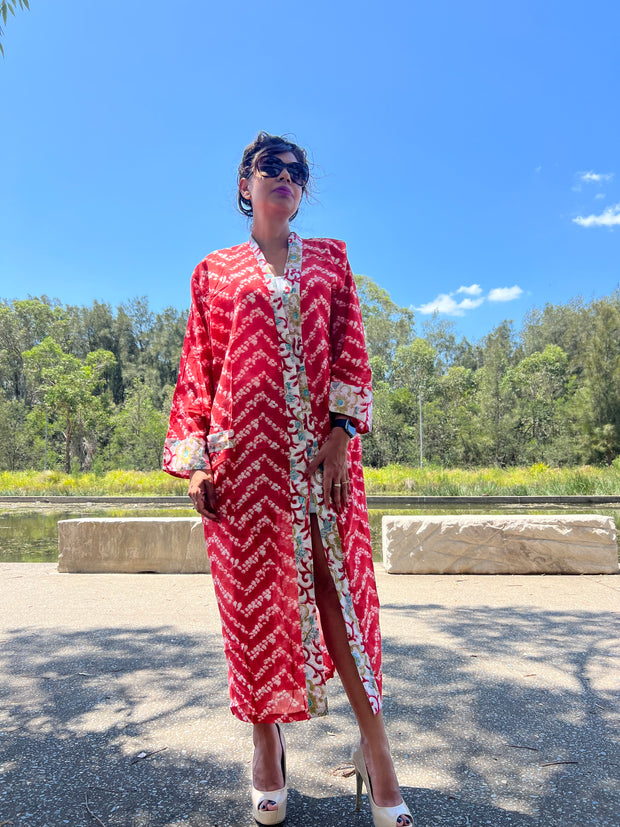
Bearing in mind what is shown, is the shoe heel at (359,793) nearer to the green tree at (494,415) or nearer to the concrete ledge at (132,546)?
the concrete ledge at (132,546)

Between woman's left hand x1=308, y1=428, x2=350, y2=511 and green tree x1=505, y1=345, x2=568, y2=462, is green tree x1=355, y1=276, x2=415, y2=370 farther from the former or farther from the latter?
woman's left hand x1=308, y1=428, x2=350, y2=511

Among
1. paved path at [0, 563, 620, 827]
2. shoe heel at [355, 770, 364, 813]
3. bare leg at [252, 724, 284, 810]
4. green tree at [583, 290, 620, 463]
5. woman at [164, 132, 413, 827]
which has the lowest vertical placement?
paved path at [0, 563, 620, 827]

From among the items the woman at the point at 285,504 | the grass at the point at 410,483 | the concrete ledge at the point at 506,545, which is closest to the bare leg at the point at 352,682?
the woman at the point at 285,504

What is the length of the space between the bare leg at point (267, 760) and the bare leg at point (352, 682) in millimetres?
240

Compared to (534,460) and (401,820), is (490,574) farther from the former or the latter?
(534,460)

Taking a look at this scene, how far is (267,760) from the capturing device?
1551 mm

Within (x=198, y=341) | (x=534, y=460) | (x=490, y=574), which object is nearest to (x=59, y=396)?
(x=534, y=460)

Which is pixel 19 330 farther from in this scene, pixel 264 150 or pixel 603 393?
pixel 264 150

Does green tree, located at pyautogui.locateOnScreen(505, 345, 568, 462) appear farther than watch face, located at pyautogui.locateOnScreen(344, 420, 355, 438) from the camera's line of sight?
Yes

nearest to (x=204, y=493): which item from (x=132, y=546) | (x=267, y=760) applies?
(x=267, y=760)

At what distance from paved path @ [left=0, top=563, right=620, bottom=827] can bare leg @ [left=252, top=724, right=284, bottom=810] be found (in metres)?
0.10

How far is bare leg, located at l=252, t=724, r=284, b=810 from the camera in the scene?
153 centimetres

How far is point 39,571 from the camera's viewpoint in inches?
213

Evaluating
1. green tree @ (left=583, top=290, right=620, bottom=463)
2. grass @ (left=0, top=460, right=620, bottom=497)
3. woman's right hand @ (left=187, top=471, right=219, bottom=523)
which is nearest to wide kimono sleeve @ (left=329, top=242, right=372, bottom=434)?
woman's right hand @ (left=187, top=471, right=219, bottom=523)
